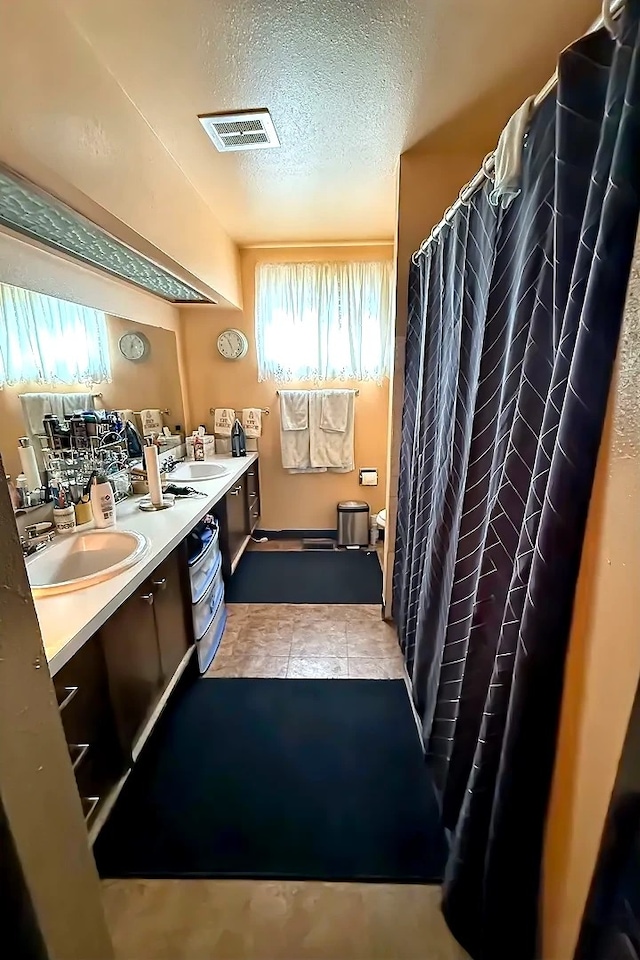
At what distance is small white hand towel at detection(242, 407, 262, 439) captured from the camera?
3559 millimetres

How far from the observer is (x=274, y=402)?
3582 mm

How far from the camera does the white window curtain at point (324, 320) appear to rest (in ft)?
10.7

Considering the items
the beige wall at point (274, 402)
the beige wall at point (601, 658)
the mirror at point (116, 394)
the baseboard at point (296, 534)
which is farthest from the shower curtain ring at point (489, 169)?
the baseboard at point (296, 534)

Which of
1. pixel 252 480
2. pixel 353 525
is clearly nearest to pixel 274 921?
pixel 353 525

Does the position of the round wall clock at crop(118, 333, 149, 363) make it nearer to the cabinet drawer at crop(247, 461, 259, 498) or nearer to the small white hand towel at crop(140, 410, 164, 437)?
the small white hand towel at crop(140, 410, 164, 437)

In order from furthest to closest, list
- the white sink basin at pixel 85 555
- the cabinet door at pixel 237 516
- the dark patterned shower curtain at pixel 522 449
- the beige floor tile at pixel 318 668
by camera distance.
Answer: the cabinet door at pixel 237 516
the beige floor tile at pixel 318 668
the white sink basin at pixel 85 555
the dark patterned shower curtain at pixel 522 449

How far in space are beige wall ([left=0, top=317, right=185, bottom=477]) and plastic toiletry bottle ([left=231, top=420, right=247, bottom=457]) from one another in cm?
42

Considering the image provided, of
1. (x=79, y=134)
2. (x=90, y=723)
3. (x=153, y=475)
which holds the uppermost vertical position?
(x=79, y=134)

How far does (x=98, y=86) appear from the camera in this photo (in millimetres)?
1293

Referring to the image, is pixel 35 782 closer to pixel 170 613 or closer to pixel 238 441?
pixel 170 613

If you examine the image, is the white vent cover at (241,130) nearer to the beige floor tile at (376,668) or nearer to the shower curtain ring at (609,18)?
the shower curtain ring at (609,18)

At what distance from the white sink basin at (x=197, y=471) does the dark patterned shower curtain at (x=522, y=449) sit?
1.90 meters

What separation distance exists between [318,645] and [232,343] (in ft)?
7.99

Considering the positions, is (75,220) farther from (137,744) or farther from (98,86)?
(137,744)
